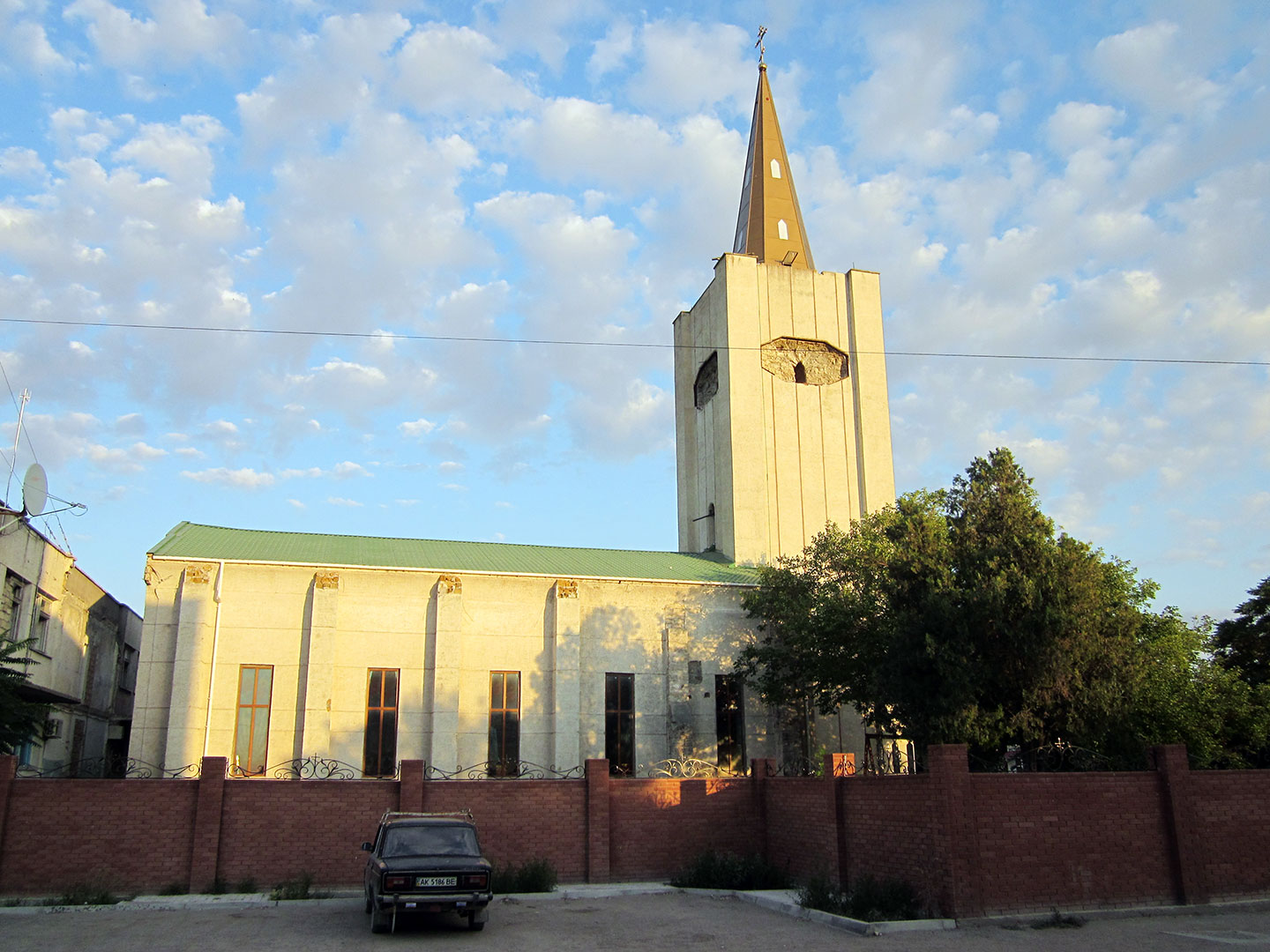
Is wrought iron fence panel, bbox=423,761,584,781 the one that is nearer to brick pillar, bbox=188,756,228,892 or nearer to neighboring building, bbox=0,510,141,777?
brick pillar, bbox=188,756,228,892

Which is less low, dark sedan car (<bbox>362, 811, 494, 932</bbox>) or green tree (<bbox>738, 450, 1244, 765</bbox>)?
green tree (<bbox>738, 450, 1244, 765</bbox>)

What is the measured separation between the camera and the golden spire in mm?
39094

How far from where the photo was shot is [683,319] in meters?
40.1

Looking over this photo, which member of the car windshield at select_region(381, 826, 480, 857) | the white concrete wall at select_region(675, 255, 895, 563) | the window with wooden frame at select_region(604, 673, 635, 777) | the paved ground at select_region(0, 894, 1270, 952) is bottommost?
the paved ground at select_region(0, 894, 1270, 952)

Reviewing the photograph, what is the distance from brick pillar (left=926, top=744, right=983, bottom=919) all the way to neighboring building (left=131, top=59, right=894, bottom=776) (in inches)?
545

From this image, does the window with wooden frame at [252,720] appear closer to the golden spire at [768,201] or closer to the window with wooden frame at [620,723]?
the window with wooden frame at [620,723]

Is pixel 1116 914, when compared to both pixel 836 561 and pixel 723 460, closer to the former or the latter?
pixel 836 561

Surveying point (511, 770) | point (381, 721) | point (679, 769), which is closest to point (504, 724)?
point (511, 770)

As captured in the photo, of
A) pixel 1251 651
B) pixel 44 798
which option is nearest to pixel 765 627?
pixel 44 798

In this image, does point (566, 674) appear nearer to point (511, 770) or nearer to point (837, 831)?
point (511, 770)

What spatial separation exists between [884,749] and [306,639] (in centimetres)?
1699

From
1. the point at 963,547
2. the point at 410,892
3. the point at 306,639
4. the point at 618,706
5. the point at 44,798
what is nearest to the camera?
the point at 410,892

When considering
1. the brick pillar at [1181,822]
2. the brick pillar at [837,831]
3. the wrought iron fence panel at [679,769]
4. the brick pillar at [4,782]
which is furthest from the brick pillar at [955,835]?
the brick pillar at [4,782]

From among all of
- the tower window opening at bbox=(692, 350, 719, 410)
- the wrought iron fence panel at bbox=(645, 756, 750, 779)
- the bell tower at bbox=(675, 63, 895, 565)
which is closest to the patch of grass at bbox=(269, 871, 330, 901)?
the wrought iron fence panel at bbox=(645, 756, 750, 779)
